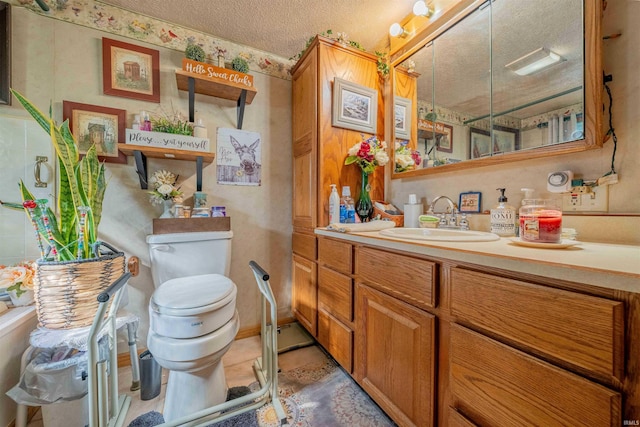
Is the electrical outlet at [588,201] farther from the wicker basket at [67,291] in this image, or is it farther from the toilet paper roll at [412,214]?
the wicker basket at [67,291]

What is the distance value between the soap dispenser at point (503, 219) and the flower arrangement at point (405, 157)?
0.58m

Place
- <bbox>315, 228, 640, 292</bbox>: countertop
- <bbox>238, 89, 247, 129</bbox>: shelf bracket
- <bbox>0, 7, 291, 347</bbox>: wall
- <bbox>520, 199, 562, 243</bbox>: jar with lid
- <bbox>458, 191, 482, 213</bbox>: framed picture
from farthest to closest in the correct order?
<bbox>238, 89, 247, 129</bbox>: shelf bracket → <bbox>0, 7, 291, 347</bbox>: wall → <bbox>458, 191, 482, 213</bbox>: framed picture → <bbox>520, 199, 562, 243</bbox>: jar with lid → <bbox>315, 228, 640, 292</bbox>: countertop

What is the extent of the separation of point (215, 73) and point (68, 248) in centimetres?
120

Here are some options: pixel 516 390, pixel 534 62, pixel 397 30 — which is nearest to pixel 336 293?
pixel 516 390

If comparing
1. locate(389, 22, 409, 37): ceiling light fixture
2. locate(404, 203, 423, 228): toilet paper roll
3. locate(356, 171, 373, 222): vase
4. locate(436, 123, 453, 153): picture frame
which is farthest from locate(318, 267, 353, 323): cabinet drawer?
locate(389, 22, 409, 37): ceiling light fixture

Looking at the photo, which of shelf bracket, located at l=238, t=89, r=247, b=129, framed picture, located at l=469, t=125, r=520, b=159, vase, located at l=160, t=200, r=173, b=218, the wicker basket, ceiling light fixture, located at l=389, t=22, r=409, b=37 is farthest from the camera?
shelf bracket, located at l=238, t=89, r=247, b=129

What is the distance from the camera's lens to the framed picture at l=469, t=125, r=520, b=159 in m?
1.04

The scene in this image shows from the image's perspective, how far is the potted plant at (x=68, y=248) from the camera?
92cm

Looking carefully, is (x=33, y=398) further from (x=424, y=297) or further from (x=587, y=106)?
(x=587, y=106)

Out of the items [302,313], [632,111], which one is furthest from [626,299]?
[302,313]

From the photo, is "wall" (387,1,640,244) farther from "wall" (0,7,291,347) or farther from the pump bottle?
"wall" (0,7,291,347)

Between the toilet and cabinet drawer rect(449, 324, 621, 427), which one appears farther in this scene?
the toilet

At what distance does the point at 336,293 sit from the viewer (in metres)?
1.29

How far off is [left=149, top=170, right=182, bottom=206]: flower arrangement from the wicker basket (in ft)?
1.59
